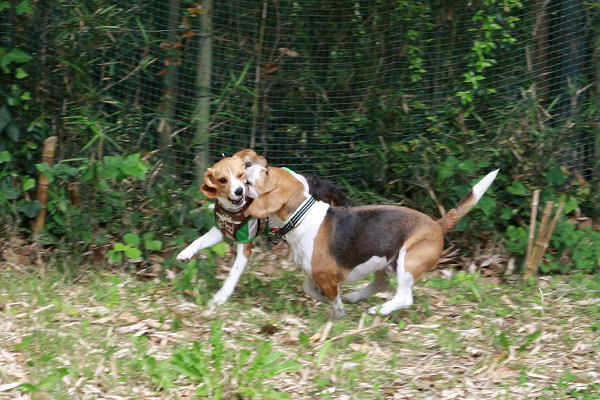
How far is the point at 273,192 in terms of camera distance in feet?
15.9

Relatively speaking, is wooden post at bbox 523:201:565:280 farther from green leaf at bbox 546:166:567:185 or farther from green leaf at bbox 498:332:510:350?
green leaf at bbox 498:332:510:350

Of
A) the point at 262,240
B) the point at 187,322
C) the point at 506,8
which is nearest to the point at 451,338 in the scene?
the point at 187,322

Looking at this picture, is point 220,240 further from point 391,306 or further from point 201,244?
point 391,306

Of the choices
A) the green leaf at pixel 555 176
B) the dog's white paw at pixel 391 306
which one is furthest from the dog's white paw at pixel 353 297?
the green leaf at pixel 555 176

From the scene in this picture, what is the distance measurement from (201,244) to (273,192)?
0.79m

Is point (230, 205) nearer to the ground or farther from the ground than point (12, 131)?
nearer to the ground

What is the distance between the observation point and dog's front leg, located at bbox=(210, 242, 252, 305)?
5164 millimetres

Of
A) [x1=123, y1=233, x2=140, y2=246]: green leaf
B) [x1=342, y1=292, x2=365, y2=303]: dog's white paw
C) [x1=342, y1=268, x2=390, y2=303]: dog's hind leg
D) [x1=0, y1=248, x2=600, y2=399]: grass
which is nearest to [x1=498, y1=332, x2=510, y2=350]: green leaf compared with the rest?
[x1=0, y1=248, x2=600, y2=399]: grass

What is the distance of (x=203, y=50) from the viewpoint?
631 centimetres

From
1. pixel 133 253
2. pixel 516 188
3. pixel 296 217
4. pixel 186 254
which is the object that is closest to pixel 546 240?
pixel 516 188

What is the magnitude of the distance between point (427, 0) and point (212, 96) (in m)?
1.96

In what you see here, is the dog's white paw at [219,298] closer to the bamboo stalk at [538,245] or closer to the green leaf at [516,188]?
the bamboo stalk at [538,245]

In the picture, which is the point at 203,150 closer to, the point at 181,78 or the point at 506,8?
the point at 181,78

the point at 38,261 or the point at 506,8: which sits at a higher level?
the point at 506,8
